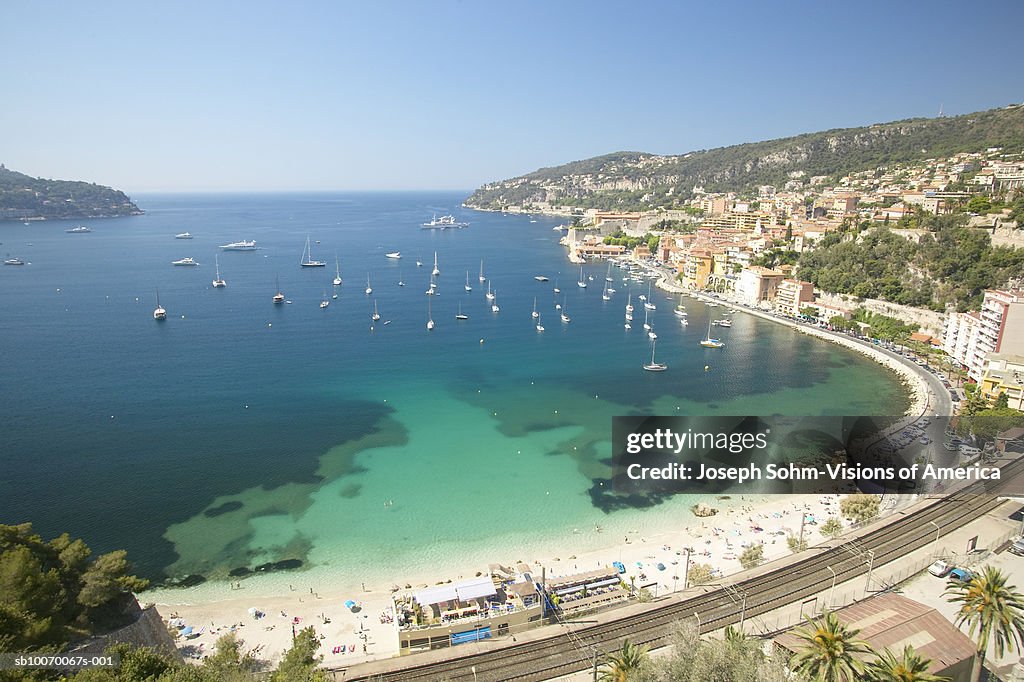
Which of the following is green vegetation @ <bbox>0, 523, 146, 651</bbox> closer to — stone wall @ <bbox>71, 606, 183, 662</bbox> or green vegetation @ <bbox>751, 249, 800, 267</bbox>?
stone wall @ <bbox>71, 606, 183, 662</bbox>

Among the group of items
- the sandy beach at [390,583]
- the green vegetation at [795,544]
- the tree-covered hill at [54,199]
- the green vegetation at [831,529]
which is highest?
the tree-covered hill at [54,199]

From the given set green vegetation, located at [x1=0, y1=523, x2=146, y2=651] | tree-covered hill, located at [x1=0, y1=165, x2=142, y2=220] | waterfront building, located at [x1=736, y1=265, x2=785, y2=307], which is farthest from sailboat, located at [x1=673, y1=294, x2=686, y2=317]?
tree-covered hill, located at [x1=0, y1=165, x2=142, y2=220]

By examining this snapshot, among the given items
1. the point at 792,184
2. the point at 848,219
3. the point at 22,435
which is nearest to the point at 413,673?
the point at 22,435

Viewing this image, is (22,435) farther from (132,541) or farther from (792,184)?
(792,184)

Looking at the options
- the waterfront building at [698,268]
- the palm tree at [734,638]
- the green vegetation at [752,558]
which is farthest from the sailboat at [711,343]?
the palm tree at [734,638]

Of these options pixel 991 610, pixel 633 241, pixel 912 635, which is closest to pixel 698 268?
pixel 633 241

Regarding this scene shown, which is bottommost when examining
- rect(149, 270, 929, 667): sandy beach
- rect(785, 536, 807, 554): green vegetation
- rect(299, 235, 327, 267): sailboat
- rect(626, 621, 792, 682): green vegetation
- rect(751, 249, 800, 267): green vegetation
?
rect(149, 270, 929, 667): sandy beach

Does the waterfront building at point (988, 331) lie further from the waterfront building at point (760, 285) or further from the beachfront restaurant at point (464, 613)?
the beachfront restaurant at point (464, 613)
